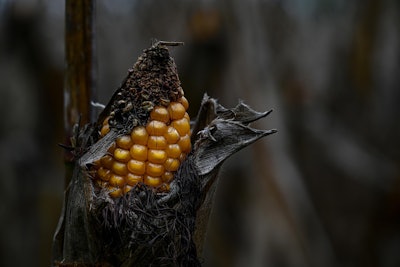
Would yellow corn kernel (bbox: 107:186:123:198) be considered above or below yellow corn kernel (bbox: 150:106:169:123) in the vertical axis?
below

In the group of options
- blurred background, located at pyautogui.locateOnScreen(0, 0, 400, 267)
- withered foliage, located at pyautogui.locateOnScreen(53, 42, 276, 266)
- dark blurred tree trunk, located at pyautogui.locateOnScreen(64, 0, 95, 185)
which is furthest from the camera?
blurred background, located at pyautogui.locateOnScreen(0, 0, 400, 267)

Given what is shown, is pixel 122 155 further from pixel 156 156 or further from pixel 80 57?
pixel 80 57

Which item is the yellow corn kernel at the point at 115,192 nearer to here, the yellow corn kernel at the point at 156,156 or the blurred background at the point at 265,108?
the yellow corn kernel at the point at 156,156

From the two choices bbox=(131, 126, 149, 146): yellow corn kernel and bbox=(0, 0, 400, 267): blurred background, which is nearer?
bbox=(131, 126, 149, 146): yellow corn kernel

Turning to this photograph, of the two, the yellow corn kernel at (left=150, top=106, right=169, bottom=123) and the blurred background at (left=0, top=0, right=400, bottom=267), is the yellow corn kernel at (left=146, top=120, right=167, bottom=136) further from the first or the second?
the blurred background at (left=0, top=0, right=400, bottom=267)

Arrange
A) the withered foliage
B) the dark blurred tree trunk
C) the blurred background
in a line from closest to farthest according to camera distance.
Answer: the withered foliage, the dark blurred tree trunk, the blurred background

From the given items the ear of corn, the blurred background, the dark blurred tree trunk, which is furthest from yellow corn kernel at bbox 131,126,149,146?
the blurred background

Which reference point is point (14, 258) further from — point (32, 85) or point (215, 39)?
point (215, 39)

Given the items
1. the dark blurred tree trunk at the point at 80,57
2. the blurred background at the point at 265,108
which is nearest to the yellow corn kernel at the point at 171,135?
the dark blurred tree trunk at the point at 80,57
